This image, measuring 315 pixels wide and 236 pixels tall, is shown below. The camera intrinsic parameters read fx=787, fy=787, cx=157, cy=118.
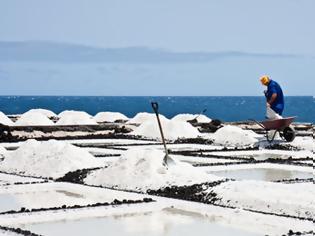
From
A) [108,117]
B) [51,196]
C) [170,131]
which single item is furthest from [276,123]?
[108,117]

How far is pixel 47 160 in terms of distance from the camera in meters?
10.7

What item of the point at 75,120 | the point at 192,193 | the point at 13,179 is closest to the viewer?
the point at 192,193

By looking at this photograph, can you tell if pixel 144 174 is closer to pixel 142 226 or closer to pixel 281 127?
pixel 142 226

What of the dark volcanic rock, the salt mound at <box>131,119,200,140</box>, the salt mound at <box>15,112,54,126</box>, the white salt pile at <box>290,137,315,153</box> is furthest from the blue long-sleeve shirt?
the salt mound at <box>15,112,54,126</box>

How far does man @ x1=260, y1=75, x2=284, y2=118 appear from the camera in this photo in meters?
15.8

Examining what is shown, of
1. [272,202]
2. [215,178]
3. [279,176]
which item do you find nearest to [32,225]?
[272,202]

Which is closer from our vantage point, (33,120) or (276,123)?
(276,123)

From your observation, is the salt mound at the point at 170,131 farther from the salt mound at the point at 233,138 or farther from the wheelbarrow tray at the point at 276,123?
the wheelbarrow tray at the point at 276,123

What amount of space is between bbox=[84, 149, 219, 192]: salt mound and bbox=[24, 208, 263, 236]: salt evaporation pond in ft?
5.64

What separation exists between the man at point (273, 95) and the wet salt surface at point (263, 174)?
4.58 meters

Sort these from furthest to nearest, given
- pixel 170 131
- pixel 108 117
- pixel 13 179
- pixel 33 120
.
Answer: pixel 108 117 < pixel 33 120 < pixel 170 131 < pixel 13 179

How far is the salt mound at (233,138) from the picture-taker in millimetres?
16227

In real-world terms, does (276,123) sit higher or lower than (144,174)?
higher

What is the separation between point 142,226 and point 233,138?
398 inches
